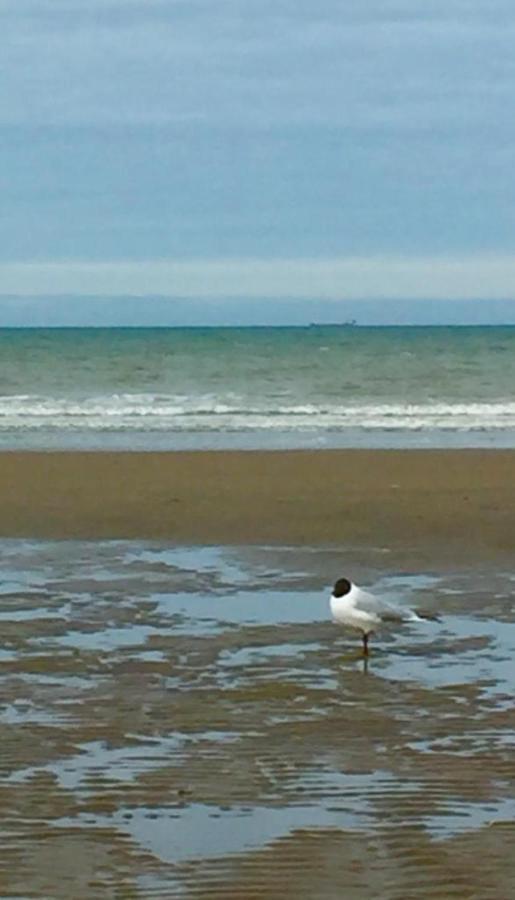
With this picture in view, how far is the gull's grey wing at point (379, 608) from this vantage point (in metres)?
10.7

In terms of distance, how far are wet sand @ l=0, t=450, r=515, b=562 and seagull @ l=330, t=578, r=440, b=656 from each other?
4.13m

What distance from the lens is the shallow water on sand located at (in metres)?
6.43

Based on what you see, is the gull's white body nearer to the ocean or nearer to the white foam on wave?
the ocean

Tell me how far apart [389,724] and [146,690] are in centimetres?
145

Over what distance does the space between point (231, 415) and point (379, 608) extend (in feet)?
85.4

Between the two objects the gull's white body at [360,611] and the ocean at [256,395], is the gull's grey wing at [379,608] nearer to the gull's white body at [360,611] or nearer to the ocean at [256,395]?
the gull's white body at [360,611]

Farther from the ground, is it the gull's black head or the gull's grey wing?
the gull's black head

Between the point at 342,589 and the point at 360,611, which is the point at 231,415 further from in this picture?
the point at 360,611

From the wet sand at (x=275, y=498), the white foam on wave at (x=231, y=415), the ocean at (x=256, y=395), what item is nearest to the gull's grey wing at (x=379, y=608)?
the wet sand at (x=275, y=498)

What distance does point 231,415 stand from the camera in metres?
36.7

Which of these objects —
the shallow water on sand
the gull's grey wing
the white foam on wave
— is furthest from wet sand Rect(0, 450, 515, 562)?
the white foam on wave

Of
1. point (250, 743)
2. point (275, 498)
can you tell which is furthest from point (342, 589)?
point (275, 498)

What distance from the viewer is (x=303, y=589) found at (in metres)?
13.4

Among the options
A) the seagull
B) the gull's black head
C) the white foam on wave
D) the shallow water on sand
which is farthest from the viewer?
the white foam on wave
